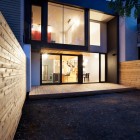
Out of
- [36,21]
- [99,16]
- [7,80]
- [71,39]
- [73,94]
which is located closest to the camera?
[7,80]

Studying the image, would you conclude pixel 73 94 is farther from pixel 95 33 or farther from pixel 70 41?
pixel 95 33

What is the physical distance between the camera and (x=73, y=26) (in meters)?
9.74

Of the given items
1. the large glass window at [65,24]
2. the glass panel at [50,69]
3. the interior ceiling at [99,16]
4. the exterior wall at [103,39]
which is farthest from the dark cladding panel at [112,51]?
the glass panel at [50,69]

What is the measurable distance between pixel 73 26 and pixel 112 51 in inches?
144

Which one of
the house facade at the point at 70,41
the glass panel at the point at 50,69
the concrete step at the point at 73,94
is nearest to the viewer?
the concrete step at the point at 73,94

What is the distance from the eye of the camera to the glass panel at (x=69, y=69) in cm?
1043

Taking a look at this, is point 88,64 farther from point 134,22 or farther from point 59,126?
point 59,126

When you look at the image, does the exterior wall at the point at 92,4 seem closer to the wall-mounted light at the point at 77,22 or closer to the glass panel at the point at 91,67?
the wall-mounted light at the point at 77,22

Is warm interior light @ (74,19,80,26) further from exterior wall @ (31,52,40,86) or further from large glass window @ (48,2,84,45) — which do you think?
exterior wall @ (31,52,40,86)

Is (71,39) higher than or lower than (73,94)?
higher

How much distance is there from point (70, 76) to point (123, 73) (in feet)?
12.5

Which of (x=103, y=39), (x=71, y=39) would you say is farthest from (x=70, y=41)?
(x=103, y=39)

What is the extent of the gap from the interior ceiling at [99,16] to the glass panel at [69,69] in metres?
3.32

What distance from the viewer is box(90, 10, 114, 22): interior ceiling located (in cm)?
1029
